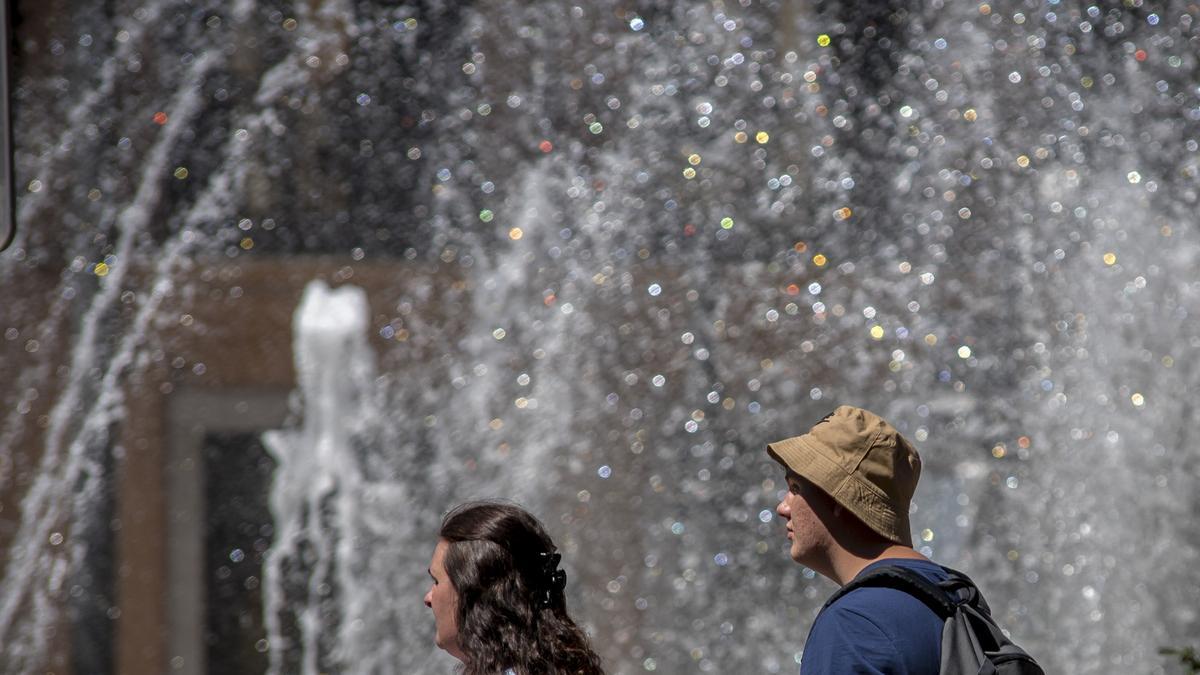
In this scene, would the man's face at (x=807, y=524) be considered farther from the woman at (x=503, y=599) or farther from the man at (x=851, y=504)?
the woman at (x=503, y=599)

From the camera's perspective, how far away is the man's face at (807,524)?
2074mm

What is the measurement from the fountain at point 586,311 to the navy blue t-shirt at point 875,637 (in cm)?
394

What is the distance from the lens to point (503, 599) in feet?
6.15

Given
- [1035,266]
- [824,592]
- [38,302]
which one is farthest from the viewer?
[38,302]

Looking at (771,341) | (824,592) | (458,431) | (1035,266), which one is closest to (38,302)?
(458,431)

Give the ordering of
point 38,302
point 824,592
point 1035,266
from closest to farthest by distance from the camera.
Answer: point 824,592
point 1035,266
point 38,302

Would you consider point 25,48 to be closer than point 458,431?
No

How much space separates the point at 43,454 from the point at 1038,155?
4.45 meters

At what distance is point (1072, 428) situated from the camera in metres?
6.02

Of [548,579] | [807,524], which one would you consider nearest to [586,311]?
[807,524]

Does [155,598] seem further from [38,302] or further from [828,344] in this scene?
[828,344]

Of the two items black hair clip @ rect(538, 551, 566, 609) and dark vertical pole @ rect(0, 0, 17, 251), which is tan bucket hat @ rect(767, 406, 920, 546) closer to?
black hair clip @ rect(538, 551, 566, 609)

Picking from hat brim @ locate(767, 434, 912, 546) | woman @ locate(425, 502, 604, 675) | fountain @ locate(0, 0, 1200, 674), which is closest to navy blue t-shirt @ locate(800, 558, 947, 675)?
hat brim @ locate(767, 434, 912, 546)

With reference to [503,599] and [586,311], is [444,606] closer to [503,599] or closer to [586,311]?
[503,599]
